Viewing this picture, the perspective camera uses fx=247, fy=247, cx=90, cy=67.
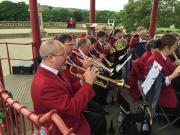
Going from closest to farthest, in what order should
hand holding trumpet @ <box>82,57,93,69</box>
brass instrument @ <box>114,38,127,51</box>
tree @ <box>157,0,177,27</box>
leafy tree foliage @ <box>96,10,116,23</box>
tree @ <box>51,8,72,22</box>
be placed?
hand holding trumpet @ <box>82,57,93,69</box>
brass instrument @ <box>114,38,127,51</box>
tree @ <box>157,0,177,27</box>
tree @ <box>51,8,72,22</box>
leafy tree foliage @ <box>96,10,116,23</box>

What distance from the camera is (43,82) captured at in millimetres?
2404

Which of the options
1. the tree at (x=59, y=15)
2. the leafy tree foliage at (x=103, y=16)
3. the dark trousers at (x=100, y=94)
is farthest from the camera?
the leafy tree foliage at (x=103, y=16)

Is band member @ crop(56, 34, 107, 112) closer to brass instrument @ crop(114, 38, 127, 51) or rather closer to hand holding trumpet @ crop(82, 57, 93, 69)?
hand holding trumpet @ crop(82, 57, 93, 69)

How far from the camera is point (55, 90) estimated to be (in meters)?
2.40

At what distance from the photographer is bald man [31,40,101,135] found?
238 cm

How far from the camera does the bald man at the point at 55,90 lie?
93.5 inches

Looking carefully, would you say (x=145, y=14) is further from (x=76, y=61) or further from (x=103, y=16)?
(x=103, y=16)

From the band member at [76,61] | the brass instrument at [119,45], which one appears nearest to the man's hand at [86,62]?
the band member at [76,61]

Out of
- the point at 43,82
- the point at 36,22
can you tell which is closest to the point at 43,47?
the point at 43,82

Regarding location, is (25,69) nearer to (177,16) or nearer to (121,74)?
(121,74)

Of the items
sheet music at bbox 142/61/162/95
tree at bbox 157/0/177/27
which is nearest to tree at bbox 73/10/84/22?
tree at bbox 157/0/177/27

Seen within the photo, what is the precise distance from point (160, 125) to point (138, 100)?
1062mm

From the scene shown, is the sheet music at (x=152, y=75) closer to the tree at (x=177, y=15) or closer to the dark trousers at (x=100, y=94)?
the dark trousers at (x=100, y=94)

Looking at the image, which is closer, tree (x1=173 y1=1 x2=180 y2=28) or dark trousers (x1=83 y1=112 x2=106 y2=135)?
dark trousers (x1=83 y1=112 x2=106 y2=135)
